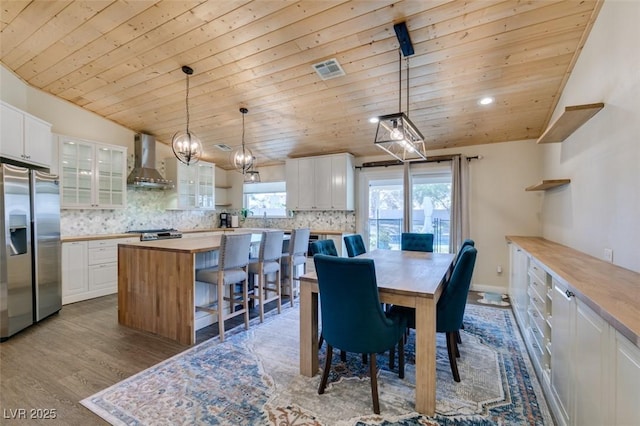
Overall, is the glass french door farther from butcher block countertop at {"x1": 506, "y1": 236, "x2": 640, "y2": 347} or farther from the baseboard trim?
butcher block countertop at {"x1": 506, "y1": 236, "x2": 640, "y2": 347}

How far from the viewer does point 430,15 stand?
2385 mm

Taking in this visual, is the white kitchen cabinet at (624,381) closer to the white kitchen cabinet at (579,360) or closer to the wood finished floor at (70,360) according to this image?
the white kitchen cabinet at (579,360)

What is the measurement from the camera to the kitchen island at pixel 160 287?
112 inches

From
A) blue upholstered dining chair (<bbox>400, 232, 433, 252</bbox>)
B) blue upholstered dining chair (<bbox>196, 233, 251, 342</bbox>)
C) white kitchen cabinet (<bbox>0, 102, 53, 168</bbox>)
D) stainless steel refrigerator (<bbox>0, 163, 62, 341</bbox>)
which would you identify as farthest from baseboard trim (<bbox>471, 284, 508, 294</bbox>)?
white kitchen cabinet (<bbox>0, 102, 53, 168</bbox>)

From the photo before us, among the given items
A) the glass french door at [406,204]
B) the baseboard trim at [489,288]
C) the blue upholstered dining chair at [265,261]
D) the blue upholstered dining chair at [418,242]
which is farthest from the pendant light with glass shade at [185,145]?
the baseboard trim at [489,288]

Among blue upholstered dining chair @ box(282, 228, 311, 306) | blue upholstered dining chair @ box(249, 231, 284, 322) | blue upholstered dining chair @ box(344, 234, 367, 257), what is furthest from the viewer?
blue upholstered dining chair @ box(282, 228, 311, 306)

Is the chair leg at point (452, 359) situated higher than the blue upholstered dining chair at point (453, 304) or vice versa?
the blue upholstered dining chair at point (453, 304)

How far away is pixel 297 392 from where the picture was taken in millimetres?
2064

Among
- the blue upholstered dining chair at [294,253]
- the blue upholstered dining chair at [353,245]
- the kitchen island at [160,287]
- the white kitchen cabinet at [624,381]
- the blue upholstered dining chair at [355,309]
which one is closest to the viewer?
the white kitchen cabinet at [624,381]

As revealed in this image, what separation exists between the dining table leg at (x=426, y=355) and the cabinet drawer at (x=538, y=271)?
999mm

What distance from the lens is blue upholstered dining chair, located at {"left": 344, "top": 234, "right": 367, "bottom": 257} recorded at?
11.6 ft

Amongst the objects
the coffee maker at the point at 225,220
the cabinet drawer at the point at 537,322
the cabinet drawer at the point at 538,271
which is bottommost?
the cabinet drawer at the point at 537,322

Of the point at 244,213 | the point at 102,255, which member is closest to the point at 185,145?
the point at 102,255

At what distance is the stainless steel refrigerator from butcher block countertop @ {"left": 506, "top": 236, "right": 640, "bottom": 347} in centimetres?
461
